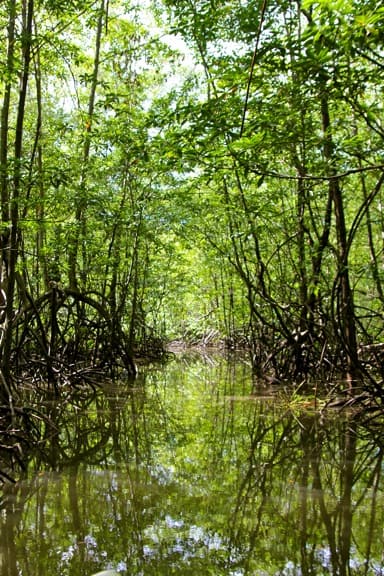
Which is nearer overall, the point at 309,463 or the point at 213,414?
the point at 309,463

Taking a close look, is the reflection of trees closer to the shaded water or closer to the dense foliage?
the shaded water

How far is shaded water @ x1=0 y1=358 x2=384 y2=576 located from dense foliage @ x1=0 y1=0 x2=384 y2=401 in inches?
41.4

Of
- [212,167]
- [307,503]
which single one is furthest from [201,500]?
[212,167]

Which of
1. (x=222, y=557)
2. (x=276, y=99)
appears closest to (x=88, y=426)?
(x=222, y=557)

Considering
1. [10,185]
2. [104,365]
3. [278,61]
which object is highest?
[278,61]

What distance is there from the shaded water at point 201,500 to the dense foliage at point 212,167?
1.05 meters

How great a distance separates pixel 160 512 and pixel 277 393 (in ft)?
15.2

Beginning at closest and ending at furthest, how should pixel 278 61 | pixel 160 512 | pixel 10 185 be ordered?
pixel 160 512, pixel 278 61, pixel 10 185

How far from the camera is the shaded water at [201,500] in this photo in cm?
250

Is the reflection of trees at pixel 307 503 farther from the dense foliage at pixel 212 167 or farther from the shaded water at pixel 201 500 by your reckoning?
the dense foliage at pixel 212 167

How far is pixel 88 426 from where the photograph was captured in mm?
5719

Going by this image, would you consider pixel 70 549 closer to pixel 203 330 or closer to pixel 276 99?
pixel 276 99

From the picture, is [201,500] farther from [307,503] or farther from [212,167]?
[212,167]

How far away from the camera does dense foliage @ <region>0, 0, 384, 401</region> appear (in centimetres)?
455
